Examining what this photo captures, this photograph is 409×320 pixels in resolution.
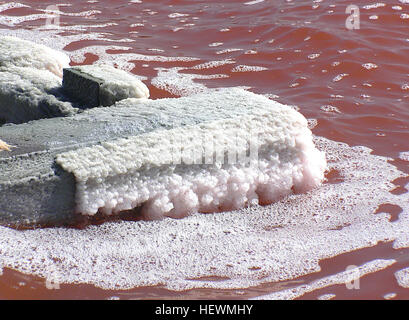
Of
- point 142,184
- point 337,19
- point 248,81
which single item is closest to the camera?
point 142,184

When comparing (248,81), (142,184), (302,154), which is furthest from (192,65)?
(142,184)

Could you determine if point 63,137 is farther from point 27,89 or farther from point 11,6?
point 11,6

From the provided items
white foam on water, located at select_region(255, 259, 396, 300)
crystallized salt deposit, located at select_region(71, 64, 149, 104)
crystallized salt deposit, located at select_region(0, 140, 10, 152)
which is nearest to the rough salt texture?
crystallized salt deposit, located at select_region(71, 64, 149, 104)

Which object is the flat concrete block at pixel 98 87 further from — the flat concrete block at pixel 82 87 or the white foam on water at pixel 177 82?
the white foam on water at pixel 177 82

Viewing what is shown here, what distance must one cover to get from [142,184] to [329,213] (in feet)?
2.38

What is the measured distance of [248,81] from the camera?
3.74 metres

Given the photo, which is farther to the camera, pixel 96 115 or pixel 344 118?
pixel 344 118

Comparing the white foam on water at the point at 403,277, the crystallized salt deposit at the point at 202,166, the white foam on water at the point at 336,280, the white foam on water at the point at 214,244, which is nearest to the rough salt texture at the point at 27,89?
the crystallized salt deposit at the point at 202,166

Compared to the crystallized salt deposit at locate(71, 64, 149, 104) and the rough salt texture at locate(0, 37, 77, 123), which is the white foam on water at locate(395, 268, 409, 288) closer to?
the crystallized salt deposit at locate(71, 64, 149, 104)

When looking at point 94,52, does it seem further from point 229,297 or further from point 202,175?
point 229,297

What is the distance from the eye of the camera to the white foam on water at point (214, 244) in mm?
1896

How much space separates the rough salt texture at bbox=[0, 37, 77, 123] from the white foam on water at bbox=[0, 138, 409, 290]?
0.70 m

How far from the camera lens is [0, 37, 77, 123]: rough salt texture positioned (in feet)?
8.50

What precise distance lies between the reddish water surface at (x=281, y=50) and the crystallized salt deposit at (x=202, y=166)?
43 centimetres
